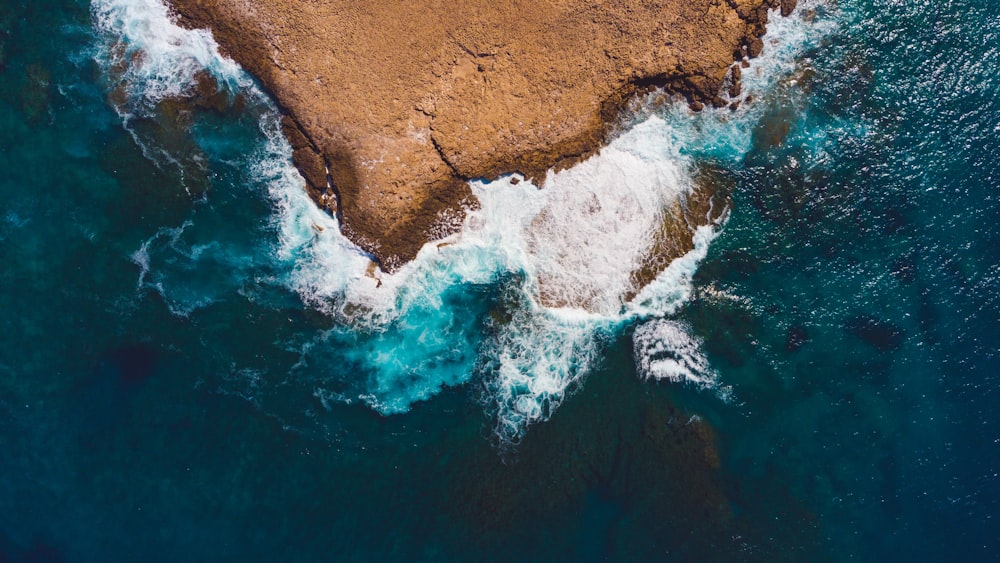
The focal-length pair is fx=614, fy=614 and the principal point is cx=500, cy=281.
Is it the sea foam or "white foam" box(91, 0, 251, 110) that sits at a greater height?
"white foam" box(91, 0, 251, 110)

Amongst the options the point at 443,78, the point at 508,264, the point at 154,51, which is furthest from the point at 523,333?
the point at 154,51

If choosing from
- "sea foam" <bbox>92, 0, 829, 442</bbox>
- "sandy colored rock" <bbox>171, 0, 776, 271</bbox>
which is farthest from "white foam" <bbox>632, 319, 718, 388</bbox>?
"sandy colored rock" <bbox>171, 0, 776, 271</bbox>

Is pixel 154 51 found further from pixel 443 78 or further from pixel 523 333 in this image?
pixel 523 333

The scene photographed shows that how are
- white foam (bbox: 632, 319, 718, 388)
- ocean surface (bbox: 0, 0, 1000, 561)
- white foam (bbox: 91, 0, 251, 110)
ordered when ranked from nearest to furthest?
1. white foam (bbox: 91, 0, 251, 110)
2. ocean surface (bbox: 0, 0, 1000, 561)
3. white foam (bbox: 632, 319, 718, 388)

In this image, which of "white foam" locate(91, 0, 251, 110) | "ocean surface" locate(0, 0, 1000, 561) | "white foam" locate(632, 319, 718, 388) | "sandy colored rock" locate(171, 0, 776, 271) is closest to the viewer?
"sandy colored rock" locate(171, 0, 776, 271)

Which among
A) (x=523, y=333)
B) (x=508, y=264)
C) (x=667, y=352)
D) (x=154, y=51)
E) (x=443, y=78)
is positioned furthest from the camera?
(x=667, y=352)

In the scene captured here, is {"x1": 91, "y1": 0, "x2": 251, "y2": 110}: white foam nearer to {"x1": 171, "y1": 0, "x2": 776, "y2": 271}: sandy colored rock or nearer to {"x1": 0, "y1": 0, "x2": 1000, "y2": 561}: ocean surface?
{"x1": 0, "y1": 0, "x2": 1000, "y2": 561}: ocean surface
